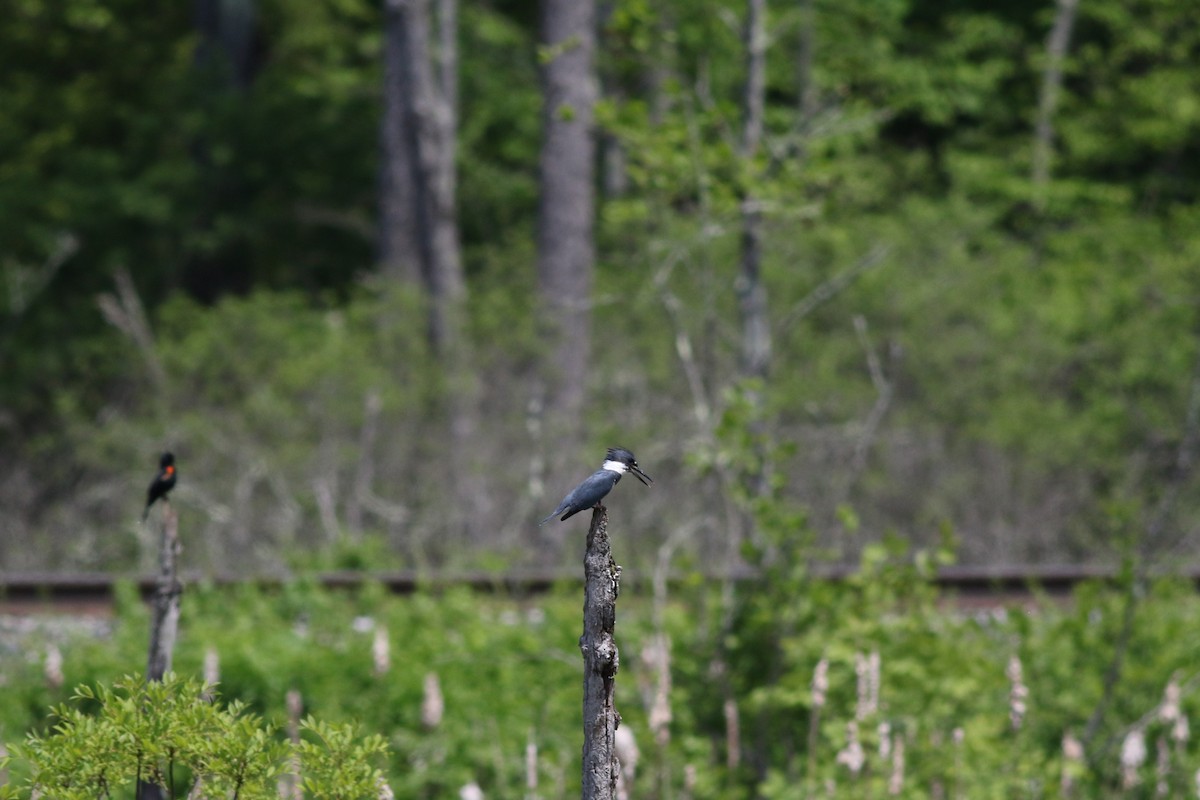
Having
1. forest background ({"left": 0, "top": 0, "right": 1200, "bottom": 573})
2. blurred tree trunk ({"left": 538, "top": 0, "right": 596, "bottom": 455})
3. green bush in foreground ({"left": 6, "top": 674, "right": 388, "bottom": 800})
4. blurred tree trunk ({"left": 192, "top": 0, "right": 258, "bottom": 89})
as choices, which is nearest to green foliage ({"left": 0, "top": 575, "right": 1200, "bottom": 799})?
forest background ({"left": 0, "top": 0, "right": 1200, "bottom": 573})

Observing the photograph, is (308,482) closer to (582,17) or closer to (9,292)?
(582,17)

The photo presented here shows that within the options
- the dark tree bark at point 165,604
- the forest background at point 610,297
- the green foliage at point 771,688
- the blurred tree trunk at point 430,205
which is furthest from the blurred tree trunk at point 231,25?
the dark tree bark at point 165,604

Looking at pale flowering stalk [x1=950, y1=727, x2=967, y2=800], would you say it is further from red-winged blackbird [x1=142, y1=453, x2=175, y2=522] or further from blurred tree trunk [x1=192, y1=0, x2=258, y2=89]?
blurred tree trunk [x1=192, y1=0, x2=258, y2=89]

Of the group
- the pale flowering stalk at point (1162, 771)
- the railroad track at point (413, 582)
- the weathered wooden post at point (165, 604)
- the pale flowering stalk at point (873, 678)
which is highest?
the railroad track at point (413, 582)

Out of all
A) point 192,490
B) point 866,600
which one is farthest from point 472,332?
point 866,600

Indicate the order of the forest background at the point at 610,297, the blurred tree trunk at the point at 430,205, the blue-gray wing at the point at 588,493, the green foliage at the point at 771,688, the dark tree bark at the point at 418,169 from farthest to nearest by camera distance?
the dark tree bark at the point at 418,169 → the blurred tree trunk at the point at 430,205 → the forest background at the point at 610,297 → the green foliage at the point at 771,688 → the blue-gray wing at the point at 588,493

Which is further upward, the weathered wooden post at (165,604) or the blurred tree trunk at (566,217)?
the blurred tree trunk at (566,217)

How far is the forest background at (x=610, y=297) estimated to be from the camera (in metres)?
9.44

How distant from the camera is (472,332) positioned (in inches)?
563

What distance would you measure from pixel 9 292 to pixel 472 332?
21.7ft

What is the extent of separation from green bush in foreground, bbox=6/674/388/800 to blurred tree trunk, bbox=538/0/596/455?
348 inches

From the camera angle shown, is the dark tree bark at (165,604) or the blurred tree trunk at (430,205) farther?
the blurred tree trunk at (430,205)

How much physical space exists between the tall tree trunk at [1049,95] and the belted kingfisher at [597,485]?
64.6 feet

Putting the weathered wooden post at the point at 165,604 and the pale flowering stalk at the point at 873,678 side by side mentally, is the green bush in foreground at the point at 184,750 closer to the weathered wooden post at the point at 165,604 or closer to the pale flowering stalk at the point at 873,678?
the weathered wooden post at the point at 165,604
